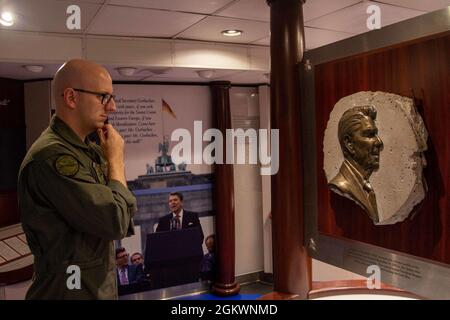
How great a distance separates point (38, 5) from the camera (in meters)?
2.36

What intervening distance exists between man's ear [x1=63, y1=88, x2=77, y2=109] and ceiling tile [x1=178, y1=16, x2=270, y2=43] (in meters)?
1.64

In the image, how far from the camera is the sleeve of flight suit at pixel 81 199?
4.07ft

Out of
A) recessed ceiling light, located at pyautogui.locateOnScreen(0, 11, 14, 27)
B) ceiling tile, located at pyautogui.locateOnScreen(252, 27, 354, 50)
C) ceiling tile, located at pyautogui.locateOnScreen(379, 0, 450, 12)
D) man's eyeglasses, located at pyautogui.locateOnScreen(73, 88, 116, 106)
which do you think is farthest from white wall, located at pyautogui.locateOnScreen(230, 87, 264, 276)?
man's eyeglasses, located at pyautogui.locateOnScreen(73, 88, 116, 106)

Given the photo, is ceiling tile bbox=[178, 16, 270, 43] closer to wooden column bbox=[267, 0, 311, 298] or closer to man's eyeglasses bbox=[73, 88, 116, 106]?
wooden column bbox=[267, 0, 311, 298]

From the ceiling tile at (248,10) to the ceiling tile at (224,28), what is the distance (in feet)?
0.33

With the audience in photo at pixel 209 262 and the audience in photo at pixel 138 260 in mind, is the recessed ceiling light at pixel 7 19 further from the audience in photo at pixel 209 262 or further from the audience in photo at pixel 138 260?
the audience in photo at pixel 209 262

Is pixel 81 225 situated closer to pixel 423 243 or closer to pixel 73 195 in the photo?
pixel 73 195

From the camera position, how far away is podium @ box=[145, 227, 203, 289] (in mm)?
4430

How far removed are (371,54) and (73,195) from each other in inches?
50.4

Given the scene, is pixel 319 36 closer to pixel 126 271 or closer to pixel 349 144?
pixel 349 144

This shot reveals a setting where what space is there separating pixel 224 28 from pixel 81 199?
7.21 ft

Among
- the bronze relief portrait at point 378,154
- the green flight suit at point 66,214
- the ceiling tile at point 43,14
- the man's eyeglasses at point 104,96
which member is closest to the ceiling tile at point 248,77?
the ceiling tile at point 43,14

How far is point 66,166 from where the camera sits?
1.27 metres
